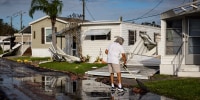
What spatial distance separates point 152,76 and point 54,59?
15.9m

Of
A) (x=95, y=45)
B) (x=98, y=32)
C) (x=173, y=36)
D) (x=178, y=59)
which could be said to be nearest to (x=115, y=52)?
(x=178, y=59)

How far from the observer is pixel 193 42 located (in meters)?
18.9

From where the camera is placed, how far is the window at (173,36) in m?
19.4

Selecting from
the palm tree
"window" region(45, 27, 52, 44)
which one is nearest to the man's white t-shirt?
the palm tree

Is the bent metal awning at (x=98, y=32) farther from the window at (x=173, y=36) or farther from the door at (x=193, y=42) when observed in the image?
the door at (x=193, y=42)

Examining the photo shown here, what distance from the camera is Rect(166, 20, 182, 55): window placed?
1939 centimetres

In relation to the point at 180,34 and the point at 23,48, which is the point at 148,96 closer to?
the point at 180,34

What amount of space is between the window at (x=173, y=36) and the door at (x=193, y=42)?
59 centimetres

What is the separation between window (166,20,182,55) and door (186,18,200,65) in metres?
0.59

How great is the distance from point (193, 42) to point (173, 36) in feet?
3.74

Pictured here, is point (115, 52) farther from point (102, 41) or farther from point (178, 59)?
point (102, 41)

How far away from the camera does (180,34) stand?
19359 mm

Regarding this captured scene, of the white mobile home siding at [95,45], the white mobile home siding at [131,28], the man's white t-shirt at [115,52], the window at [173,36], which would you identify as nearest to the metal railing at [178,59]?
the window at [173,36]

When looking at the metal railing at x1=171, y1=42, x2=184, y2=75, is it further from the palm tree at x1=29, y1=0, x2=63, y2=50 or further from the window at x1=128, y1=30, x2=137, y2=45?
the palm tree at x1=29, y1=0, x2=63, y2=50
